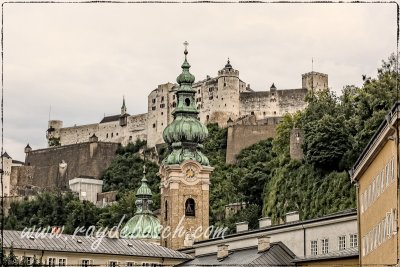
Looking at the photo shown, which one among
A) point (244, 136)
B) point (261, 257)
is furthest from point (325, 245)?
point (244, 136)

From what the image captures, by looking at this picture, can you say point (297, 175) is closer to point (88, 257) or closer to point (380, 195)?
point (88, 257)

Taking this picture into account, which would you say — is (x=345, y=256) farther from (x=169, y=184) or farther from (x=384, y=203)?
(x=169, y=184)

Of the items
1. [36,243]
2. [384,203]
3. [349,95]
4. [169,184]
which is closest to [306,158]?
[349,95]

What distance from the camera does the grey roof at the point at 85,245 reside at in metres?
68.1

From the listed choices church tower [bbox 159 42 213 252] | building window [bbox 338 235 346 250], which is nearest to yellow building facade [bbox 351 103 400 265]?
building window [bbox 338 235 346 250]

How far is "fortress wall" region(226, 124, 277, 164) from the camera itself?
516 feet

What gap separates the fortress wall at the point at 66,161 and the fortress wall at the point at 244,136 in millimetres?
27591

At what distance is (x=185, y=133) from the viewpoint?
93.2 metres

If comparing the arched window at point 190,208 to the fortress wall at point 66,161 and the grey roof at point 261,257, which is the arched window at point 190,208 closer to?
the grey roof at point 261,257

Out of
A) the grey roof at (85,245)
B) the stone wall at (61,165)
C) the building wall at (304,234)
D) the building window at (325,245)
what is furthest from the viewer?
A: the stone wall at (61,165)

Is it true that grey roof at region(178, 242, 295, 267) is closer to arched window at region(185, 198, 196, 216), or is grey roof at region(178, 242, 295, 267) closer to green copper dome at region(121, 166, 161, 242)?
arched window at region(185, 198, 196, 216)

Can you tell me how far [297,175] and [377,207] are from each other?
60482 mm

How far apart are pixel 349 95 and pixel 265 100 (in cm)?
7085

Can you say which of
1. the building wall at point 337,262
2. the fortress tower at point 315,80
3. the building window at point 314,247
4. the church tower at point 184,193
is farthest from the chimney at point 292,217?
the fortress tower at point 315,80
